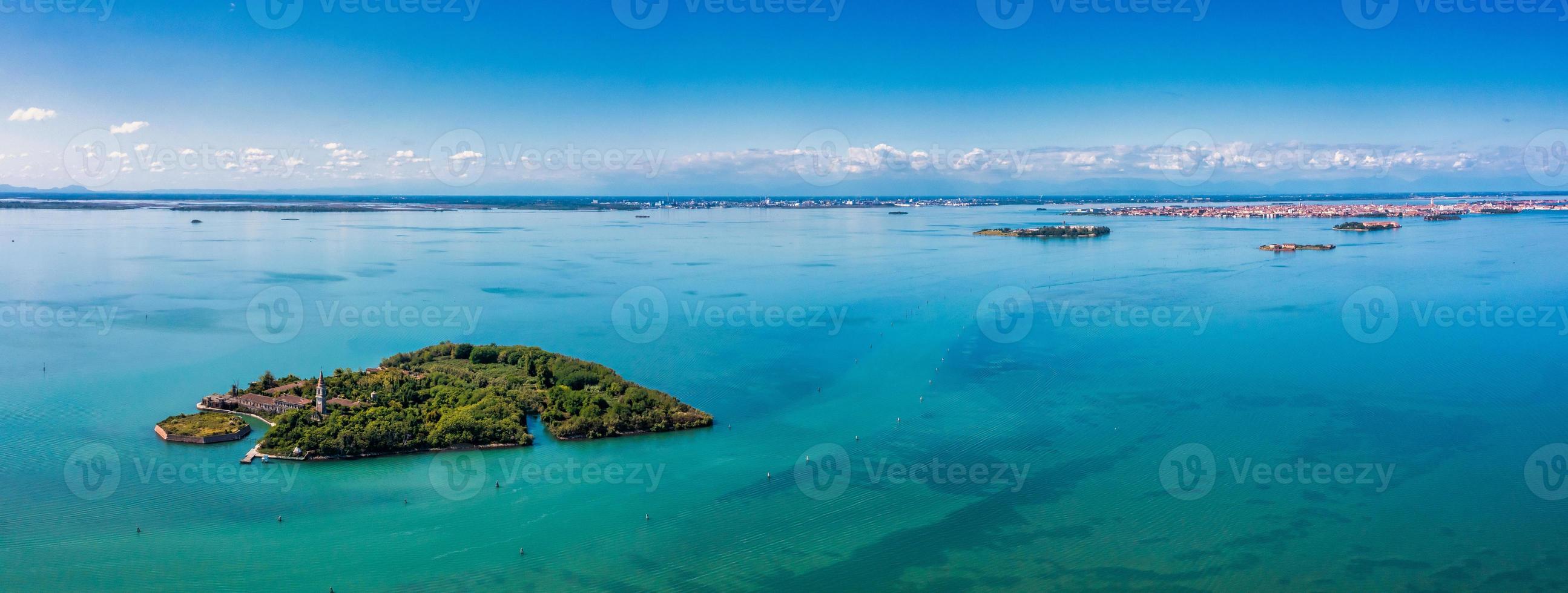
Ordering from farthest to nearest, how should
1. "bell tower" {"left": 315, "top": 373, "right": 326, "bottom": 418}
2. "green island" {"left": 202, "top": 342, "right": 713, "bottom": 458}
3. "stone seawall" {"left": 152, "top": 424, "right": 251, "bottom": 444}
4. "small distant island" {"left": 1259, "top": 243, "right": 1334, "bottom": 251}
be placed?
"small distant island" {"left": 1259, "top": 243, "right": 1334, "bottom": 251}, "bell tower" {"left": 315, "top": 373, "right": 326, "bottom": 418}, "stone seawall" {"left": 152, "top": 424, "right": 251, "bottom": 444}, "green island" {"left": 202, "top": 342, "right": 713, "bottom": 458}

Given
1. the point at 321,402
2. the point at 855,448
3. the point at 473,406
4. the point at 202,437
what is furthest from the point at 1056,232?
the point at 202,437

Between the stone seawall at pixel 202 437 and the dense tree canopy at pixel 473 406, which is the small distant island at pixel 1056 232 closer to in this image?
the dense tree canopy at pixel 473 406

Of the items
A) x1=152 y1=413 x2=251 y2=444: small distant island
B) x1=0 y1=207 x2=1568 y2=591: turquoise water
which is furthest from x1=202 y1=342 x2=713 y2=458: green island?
x1=152 y1=413 x2=251 y2=444: small distant island

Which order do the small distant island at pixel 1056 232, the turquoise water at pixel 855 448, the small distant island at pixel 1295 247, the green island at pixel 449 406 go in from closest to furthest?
the turquoise water at pixel 855 448, the green island at pixel 449 406, the small distant island at pixel 1295 247, the small distant island at pixel 1056 232

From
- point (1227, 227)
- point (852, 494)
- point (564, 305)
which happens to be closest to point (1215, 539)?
point (852, 494)

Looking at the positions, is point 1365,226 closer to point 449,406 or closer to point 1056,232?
point 1056,232

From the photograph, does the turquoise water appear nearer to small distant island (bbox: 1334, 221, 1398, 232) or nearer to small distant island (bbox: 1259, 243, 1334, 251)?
small distant island (bbox: 1259, 243, 1334, 251)

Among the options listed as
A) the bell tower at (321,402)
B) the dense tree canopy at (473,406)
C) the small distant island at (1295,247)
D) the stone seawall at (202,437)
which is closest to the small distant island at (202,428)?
the stone seawall at (202,437)
